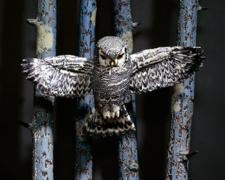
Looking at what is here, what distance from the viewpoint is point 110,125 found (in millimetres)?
1006

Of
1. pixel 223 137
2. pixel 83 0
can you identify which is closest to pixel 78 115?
pixel 83 0

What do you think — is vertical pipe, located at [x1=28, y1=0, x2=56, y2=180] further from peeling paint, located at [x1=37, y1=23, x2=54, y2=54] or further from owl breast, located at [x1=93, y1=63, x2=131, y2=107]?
owl breast, located at [x1=93, y1=63, x2=131, y2=107]

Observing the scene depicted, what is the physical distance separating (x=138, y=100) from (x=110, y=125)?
1.00 feet

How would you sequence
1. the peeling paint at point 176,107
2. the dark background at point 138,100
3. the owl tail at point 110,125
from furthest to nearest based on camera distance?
the dark background at point 138,100, the peeling paint at point 176,107, the owl tail at point 110,125

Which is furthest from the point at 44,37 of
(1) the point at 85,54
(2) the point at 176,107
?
(2) the point at 176,107

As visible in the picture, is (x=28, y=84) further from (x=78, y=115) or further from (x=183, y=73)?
(x=183, y=73)

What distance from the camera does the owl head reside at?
0.90 meters

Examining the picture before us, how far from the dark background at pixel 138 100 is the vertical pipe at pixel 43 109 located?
0.19m

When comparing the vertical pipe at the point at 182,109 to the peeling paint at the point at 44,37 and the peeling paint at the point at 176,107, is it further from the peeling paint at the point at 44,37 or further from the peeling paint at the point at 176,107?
the peeling paint at the point at 44,37

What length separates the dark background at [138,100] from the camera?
125 cm

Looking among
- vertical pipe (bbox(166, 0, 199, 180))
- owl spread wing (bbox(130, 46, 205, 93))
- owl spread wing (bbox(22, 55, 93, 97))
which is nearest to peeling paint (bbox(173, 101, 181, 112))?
vertical pipe (bbox(166, 0, 199, 180))

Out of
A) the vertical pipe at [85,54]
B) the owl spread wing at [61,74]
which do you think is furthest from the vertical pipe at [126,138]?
the owl spread wing at [61,74]

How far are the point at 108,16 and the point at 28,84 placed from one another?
269 millimetres

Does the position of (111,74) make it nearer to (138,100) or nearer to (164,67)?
(164,67)
